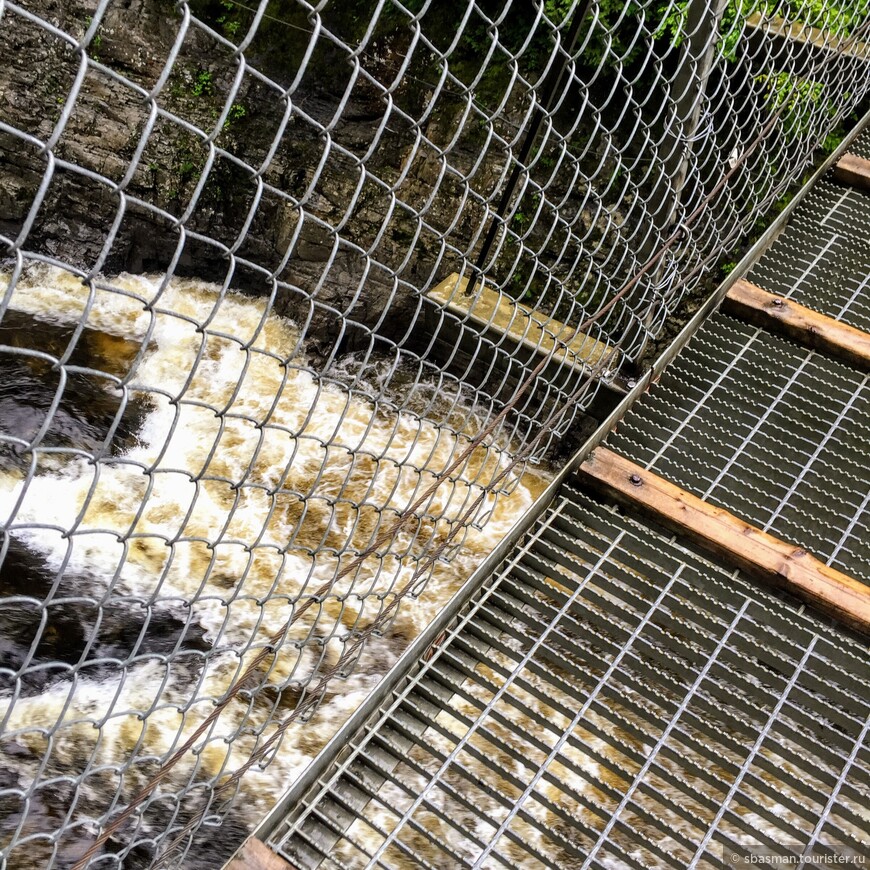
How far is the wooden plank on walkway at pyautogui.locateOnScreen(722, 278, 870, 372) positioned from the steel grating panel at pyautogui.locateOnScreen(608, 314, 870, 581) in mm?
43

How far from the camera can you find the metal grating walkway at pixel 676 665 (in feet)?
7.43

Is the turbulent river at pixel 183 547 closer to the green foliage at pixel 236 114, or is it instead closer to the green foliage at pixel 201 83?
the green foliage at pixel 236 114

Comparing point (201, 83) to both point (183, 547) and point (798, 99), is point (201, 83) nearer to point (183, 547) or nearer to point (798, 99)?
point (183, 547)

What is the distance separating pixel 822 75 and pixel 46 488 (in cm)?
498

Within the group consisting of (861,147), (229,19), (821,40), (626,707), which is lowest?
(626,707)

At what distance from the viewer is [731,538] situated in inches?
110

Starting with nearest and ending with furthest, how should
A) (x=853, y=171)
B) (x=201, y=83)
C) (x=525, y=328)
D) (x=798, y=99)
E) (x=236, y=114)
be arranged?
(x=525, y=328)
(x=798, y=99)
(x=853, y=171)
(x=236, y=114)
(x=201, y=83)

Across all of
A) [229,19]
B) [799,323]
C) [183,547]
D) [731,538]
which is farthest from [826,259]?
[229,19]

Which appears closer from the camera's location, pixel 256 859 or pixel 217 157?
pixel 256 859

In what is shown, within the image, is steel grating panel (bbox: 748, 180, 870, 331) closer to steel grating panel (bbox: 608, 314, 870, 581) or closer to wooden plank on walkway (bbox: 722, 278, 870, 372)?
wooden plank on walkway (bbox: 722, 278, 870, 372)

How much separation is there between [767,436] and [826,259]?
1.23m

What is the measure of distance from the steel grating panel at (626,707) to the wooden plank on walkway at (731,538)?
73 mm

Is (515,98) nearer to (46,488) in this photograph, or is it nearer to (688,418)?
(688,418)

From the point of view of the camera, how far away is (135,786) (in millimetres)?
3590
